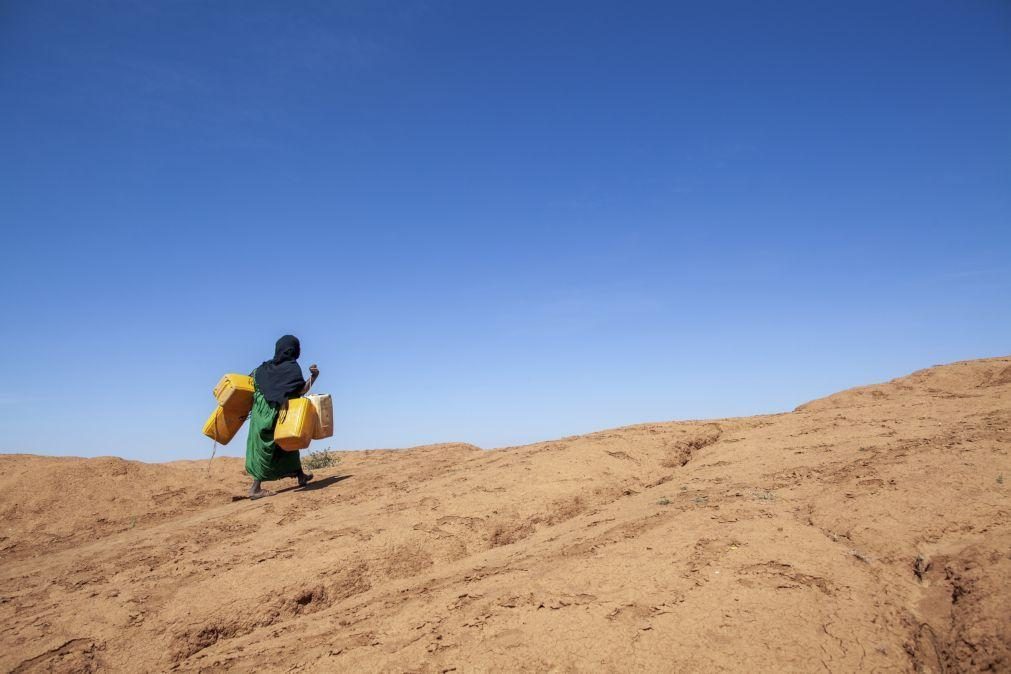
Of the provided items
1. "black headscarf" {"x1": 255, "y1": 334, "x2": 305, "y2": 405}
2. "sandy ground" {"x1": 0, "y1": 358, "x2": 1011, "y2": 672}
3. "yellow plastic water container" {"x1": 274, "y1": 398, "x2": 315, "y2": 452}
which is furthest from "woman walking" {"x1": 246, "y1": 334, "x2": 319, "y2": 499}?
"sandy ground" {"x1": 0, "y1": 358, "x2": 1011, "y2": 672}

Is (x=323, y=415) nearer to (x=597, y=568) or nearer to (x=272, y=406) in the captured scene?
(x=272, y=406)

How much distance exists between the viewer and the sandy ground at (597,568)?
3047mm

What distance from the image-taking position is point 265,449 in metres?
7.64

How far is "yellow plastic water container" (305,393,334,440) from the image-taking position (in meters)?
7.57

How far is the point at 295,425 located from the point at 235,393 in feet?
4.15

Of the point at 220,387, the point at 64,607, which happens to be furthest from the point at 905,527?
the point at 220,387

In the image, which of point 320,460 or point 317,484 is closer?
point 317,484

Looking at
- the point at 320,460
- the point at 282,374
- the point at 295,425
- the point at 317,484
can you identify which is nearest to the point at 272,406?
the point at 282,374

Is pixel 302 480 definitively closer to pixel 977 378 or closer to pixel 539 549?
pixel 539 549

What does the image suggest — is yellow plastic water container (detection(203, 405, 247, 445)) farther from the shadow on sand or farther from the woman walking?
the shadow on sand

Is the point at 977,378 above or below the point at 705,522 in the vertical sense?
above

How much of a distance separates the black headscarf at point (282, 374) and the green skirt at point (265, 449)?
6.9 inches

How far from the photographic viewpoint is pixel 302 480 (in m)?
8.09

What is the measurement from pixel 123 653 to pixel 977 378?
1120 cm
